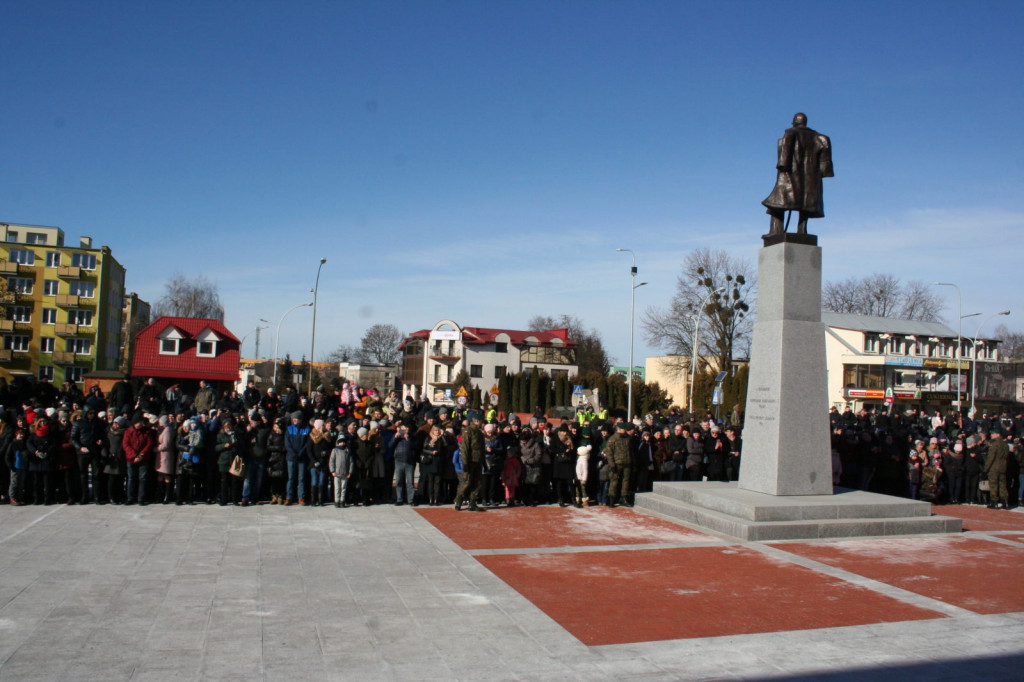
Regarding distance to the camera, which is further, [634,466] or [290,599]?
[634,466]

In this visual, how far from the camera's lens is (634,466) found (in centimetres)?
1583

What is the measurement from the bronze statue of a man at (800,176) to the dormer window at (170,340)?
36.0m

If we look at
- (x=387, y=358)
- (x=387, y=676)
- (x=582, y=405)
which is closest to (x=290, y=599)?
(x=387, y=676)

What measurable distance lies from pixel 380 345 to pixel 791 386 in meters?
97.2

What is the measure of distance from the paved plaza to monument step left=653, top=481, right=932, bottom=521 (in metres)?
0.65

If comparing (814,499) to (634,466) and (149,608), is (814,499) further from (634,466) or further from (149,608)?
(149,608)

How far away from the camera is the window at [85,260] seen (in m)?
71.2

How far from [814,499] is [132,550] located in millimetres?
10893

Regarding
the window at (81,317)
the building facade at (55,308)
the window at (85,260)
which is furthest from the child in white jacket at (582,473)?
the window at (85,260)

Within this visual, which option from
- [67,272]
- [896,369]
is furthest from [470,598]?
[67,272]

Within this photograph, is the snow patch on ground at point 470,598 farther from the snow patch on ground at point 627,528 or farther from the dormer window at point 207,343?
the dormer window at point 207,343

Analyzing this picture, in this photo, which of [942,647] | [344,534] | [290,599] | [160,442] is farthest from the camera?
[160,442]

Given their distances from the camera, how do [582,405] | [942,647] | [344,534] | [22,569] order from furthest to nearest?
[582,405]
[344,534]
[22,569]
[942,647]

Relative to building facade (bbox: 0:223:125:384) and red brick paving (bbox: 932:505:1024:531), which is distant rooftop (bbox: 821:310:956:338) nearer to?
red brick paving (bbox: 932:505:1024:531)
